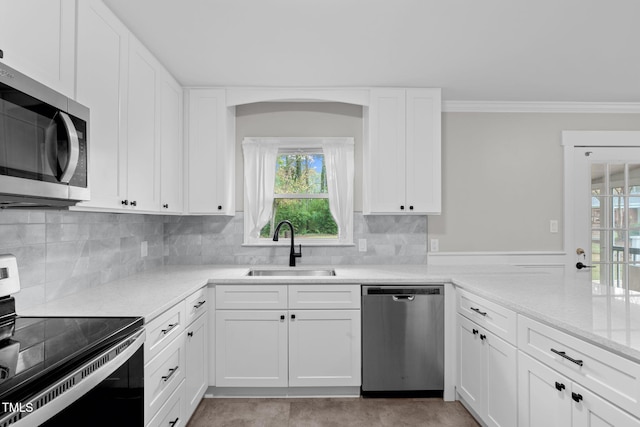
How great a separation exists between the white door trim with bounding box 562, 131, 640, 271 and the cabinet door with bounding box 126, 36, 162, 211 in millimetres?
3388

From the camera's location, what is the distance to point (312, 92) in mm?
3043

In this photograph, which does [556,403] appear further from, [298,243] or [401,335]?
[298,243]

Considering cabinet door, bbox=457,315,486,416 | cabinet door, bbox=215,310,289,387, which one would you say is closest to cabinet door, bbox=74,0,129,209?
cabinet door, bbox=215,310,289,387

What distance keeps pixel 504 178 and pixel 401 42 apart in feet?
5.86

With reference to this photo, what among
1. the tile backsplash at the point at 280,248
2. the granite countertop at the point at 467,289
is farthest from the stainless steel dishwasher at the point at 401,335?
the tile backsplash at the point at 280,248

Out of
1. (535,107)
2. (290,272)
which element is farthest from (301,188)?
(535,107)

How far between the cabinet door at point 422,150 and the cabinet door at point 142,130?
1849 mm

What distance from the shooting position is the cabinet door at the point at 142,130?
2.12 metres

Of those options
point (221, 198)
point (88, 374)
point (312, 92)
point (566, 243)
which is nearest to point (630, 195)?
point (566, 243)

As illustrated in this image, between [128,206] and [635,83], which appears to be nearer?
[128,206]

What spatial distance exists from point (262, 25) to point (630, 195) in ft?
11.2

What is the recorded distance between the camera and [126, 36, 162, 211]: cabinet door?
2123 millimetres

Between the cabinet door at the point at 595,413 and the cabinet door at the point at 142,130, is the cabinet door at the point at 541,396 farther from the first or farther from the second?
the cabinet door at the point at 142,130

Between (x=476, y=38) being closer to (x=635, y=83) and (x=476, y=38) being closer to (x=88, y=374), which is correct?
(x=635, y=83)
